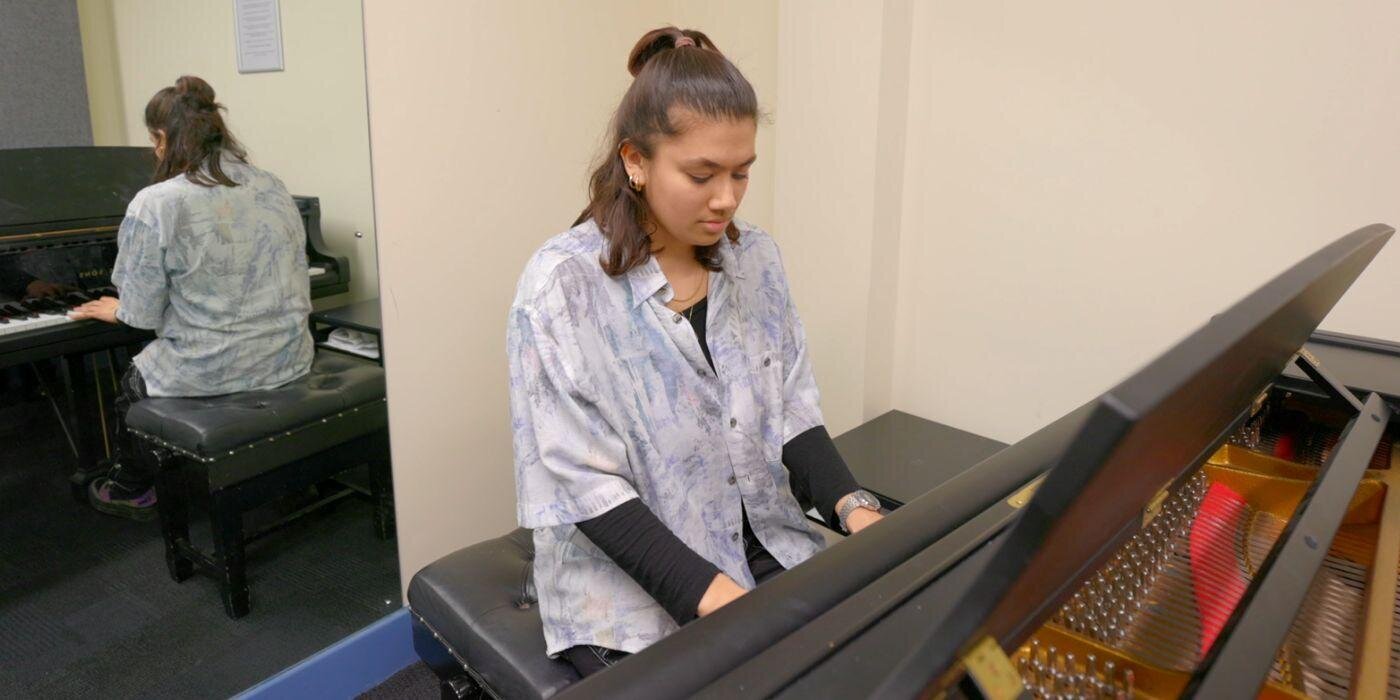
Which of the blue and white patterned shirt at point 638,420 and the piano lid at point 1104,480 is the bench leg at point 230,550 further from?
the piano lid at point 1104,480

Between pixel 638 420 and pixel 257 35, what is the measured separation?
1.10 metres

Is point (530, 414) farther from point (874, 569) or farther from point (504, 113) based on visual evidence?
point (504, 113)

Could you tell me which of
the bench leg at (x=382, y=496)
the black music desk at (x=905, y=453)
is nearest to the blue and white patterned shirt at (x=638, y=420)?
the black music desk at (x=905, y=453)

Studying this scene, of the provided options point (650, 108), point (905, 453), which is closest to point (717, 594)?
point (650, 108)

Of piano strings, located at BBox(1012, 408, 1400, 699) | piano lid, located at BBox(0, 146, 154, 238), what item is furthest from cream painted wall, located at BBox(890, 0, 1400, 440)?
piano lid, located at BBox(0, 146, 154, 238)

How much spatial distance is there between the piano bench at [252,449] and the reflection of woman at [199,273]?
36mm

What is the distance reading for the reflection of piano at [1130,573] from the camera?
1.72ft

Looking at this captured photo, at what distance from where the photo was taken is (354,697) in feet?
6.48

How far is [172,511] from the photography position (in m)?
1.72

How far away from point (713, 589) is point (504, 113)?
1.32 metres

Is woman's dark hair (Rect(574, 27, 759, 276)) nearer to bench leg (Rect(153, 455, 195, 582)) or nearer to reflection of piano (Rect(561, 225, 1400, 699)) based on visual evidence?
reflection of piano (Rect(561, 225, 1400, 699))

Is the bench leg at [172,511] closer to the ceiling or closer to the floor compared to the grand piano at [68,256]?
closer to the floor

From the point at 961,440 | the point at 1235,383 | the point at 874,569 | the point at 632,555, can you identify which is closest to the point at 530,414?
the point at 632,555

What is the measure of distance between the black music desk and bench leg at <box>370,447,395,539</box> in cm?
103
